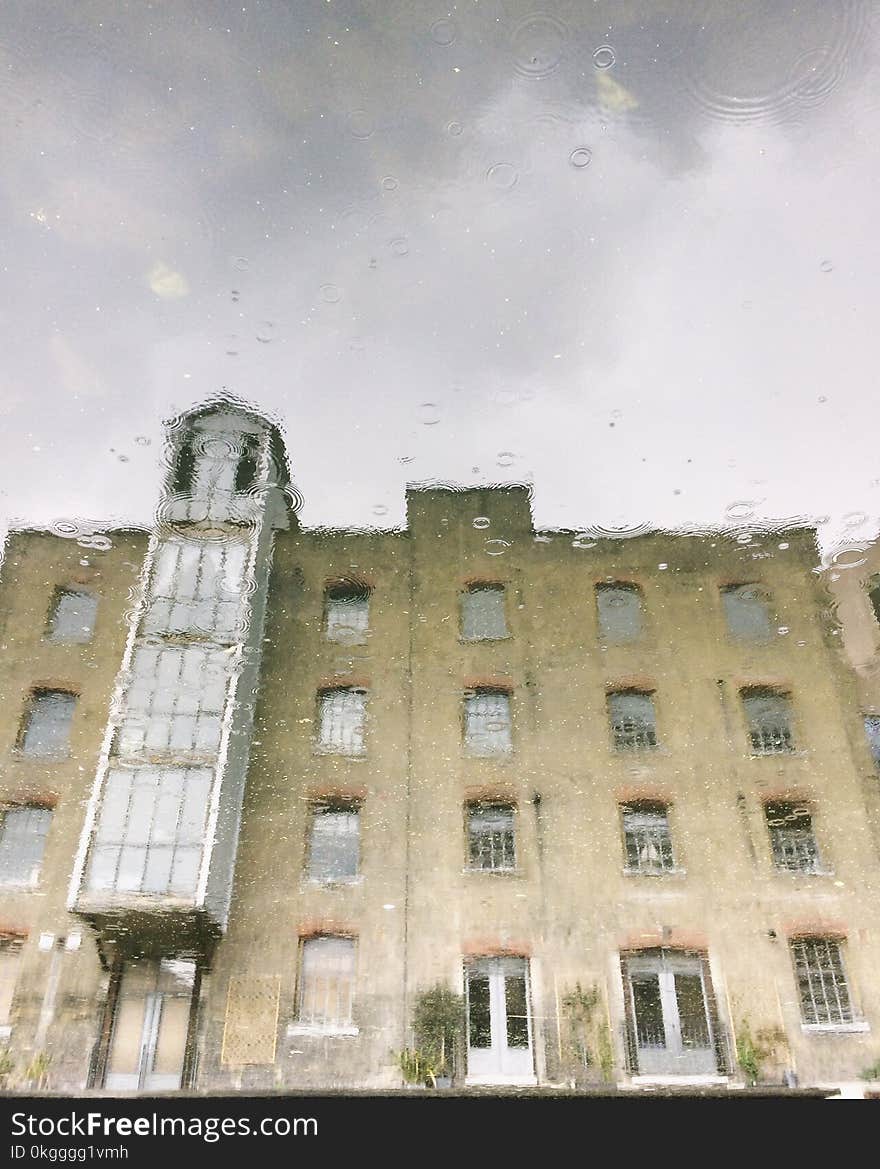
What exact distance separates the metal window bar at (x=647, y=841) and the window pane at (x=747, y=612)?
234 centimetres

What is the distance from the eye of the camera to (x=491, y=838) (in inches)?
330

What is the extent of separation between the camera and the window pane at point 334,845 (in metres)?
8.19

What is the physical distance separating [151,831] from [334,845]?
6.09ft

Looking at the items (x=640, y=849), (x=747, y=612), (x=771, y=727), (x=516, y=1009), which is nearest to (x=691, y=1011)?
(x=640, y=849)

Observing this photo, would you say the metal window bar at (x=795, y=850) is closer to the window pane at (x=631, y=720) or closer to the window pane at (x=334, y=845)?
the window pane at (x=631, y=720)

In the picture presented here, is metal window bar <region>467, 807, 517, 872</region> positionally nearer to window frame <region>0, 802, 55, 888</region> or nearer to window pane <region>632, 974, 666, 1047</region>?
window pane <region>632, 974, 666, 1047</region>

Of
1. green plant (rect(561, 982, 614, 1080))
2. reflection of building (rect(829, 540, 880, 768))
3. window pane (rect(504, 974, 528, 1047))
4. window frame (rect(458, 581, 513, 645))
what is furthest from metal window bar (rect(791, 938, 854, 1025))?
window frame (rect(458, 581, 513, 645))

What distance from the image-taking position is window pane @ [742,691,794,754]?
345 inches

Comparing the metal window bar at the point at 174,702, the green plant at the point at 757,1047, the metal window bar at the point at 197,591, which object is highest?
the metal window bar at the point at 197,591

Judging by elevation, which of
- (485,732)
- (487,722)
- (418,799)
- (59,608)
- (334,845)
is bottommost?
(334,845)

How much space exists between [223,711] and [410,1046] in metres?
3.47

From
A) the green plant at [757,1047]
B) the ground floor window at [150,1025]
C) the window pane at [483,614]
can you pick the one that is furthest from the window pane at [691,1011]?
the ground floor window at [150,1025]

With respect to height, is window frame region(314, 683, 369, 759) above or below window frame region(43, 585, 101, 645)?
below

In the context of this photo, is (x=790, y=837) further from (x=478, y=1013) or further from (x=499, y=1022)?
(x=478, y=1013)
